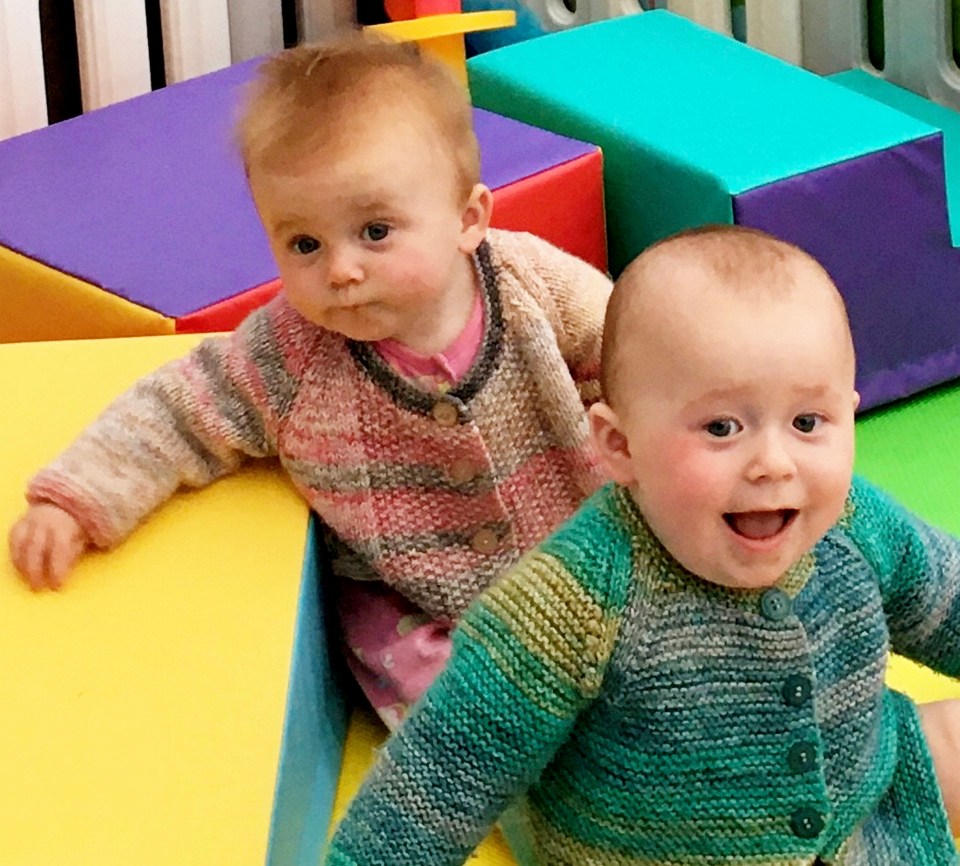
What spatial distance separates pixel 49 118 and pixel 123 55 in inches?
7.2

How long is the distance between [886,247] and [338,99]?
684mm

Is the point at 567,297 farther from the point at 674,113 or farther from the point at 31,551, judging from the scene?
the point at 674,113

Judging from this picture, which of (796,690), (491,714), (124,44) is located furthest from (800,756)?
(124,44)

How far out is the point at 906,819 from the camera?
0.86 metres

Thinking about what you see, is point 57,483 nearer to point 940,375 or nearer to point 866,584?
point 866,584

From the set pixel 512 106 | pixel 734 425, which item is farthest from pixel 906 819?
pixel 512 106

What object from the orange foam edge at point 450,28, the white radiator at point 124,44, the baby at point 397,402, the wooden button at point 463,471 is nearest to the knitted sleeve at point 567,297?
the baby at point 397,402

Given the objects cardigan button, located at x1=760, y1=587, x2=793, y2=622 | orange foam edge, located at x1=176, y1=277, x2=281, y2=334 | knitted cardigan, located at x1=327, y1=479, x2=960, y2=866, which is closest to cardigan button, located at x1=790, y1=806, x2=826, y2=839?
knitted cardigan, located at x1=327, y1=479, x2=960, y2=866

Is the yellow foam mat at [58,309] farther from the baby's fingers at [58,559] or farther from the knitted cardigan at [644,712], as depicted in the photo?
the knitted cardigan at [644,712]

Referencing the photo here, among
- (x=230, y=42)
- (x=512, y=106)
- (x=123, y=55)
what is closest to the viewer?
(x=512, y=106)

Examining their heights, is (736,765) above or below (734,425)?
below

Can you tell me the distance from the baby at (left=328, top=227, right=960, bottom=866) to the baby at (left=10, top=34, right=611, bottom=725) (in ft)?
0.74

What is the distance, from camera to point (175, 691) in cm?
90

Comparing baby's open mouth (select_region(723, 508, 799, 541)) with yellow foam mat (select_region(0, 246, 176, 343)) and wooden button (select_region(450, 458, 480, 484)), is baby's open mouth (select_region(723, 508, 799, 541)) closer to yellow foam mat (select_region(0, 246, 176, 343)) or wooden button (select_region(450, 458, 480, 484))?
wooden button (select_region(450, 458, 480, 484))
